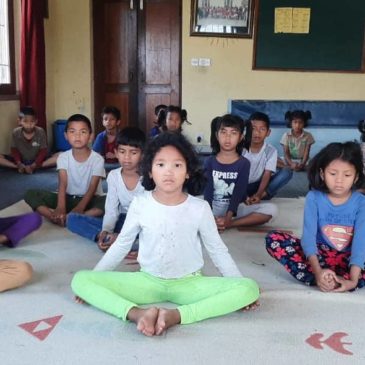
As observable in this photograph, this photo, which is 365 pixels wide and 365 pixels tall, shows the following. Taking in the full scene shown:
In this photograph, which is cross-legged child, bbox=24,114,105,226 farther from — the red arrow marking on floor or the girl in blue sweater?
the red arrow marking on floor

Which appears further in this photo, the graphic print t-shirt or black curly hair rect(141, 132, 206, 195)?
the graphic print t-shirt

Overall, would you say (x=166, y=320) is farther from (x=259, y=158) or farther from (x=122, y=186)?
(x=259, y=158)

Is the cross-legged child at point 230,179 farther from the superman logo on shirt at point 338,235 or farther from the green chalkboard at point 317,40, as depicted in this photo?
the green chalkboard at point 317,40

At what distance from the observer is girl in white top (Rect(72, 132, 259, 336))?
1326 mm

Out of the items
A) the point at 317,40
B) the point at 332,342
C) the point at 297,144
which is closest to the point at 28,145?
the point at 297,144

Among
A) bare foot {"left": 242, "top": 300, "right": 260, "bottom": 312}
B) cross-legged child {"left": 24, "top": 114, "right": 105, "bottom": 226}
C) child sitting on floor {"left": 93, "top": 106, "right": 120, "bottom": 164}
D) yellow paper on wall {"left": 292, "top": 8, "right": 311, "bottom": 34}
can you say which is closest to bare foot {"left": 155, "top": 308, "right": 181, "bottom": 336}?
bare foot {"left": 242, "top": 300, "right": 260, "bottom": 312}

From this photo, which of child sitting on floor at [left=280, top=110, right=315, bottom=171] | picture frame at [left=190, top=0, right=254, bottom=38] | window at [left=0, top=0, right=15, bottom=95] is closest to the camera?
child sitting on floor at [left=280, top=110, right=315, bottom=171]

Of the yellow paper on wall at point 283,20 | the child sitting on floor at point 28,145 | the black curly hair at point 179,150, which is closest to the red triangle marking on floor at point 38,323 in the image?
the black curly hair at point 179,150

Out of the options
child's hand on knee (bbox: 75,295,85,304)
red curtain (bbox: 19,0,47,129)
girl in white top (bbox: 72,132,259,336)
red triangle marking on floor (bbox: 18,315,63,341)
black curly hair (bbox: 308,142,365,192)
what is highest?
red curtain (bbox: 19,0,47,129)

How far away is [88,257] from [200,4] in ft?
11.6

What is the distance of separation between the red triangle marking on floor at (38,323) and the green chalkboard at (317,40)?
402 centimetres

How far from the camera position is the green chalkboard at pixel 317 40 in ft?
15.4

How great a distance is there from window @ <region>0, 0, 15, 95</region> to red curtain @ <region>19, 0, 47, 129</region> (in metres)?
0.09

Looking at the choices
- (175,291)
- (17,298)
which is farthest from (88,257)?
(175,291)
